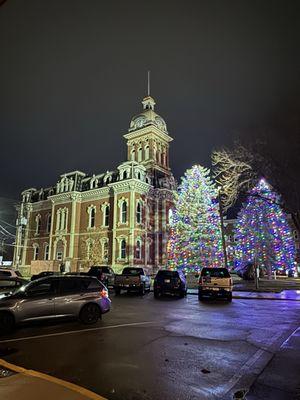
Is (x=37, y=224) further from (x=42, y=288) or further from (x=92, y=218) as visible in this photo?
(x=42, y=288)

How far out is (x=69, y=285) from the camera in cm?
1063

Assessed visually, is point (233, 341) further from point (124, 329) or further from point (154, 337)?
point (124, 329)

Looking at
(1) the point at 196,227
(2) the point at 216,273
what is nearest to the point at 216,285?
(2) the point at 216,273

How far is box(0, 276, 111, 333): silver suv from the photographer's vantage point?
939 centimetres

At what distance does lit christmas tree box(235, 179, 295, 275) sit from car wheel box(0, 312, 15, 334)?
27.1 metres

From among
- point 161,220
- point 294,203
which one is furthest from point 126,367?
point 161,220

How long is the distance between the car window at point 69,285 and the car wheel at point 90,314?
67cm

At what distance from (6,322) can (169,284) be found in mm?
12301

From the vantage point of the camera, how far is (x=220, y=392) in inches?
189

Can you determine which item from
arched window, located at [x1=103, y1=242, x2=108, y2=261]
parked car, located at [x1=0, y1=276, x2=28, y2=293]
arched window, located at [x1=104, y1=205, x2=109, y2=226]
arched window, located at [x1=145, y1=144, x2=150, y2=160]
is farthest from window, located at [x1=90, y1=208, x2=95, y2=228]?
parked car, located at [x1=0, y1=276, x2=28, y2=293]

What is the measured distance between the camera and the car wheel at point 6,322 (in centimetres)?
925

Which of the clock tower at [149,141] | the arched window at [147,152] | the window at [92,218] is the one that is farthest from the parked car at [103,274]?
the arched window at [147,152]

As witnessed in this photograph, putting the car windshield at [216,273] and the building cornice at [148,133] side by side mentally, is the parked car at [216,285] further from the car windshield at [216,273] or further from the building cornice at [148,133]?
the building cornice at [148,133]

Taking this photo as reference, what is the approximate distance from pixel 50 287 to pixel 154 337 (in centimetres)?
397
